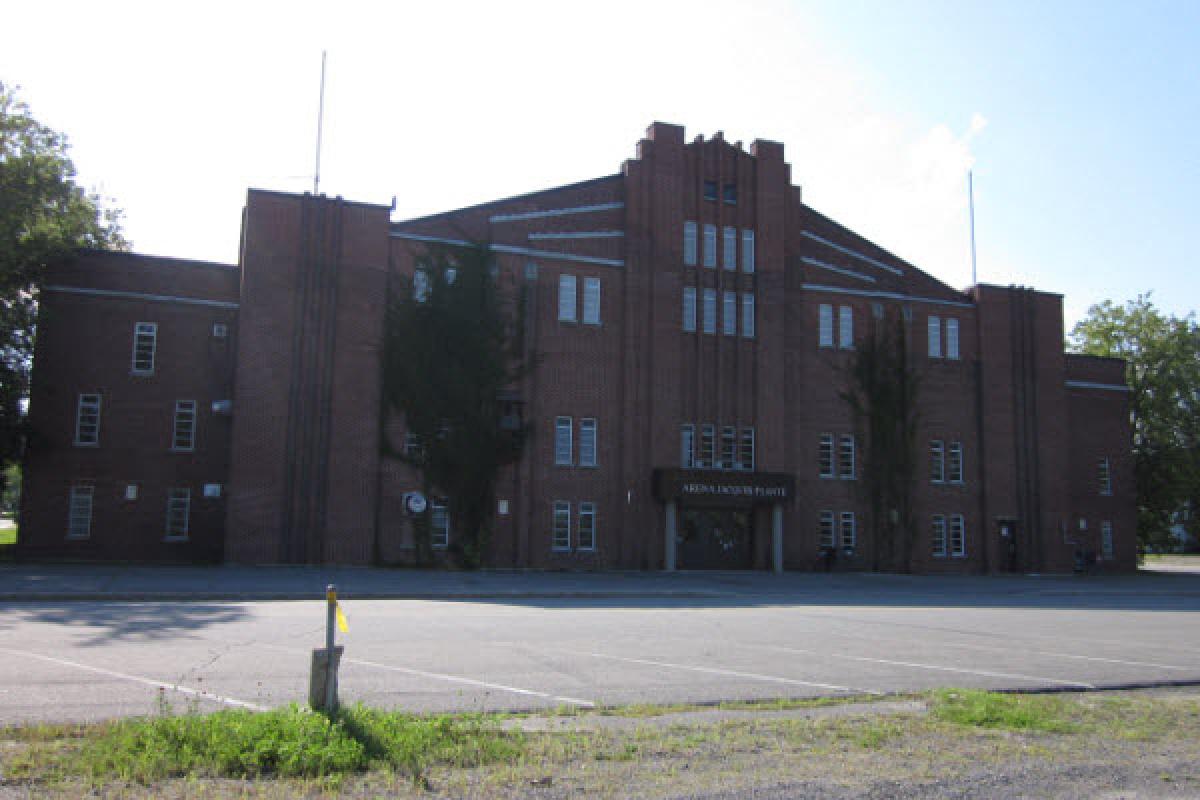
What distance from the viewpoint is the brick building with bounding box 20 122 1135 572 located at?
3198 cm

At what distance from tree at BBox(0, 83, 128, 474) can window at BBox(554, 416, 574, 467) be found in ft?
57.3

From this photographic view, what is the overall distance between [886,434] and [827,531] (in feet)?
16.0

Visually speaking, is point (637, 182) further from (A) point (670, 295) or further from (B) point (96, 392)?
(B) point (96, 392)

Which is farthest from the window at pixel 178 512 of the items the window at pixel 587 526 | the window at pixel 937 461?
the window at pixel 937 461

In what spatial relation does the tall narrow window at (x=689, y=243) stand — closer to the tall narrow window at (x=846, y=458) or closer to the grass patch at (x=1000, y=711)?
the tall narrow window at (x=846, y=458)

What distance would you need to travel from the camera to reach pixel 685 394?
36.8 meters

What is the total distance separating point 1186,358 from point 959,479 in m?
21.9

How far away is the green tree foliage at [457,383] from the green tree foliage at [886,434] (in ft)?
48.2

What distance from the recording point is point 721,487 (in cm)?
3556

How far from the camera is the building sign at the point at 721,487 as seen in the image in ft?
115

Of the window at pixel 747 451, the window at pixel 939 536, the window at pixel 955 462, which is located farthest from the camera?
the window at pixel 955 462

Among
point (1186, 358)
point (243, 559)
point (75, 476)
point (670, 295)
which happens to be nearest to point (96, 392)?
point (75, 476)

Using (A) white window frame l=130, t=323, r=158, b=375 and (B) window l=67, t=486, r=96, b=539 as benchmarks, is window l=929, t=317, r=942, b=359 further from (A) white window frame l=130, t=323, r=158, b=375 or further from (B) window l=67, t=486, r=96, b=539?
(B) window l=67, t=486, r=96, b=539

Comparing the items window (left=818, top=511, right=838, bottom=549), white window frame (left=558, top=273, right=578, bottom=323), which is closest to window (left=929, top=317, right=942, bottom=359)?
window (left=818, top=511, right=838, bottom=549)
